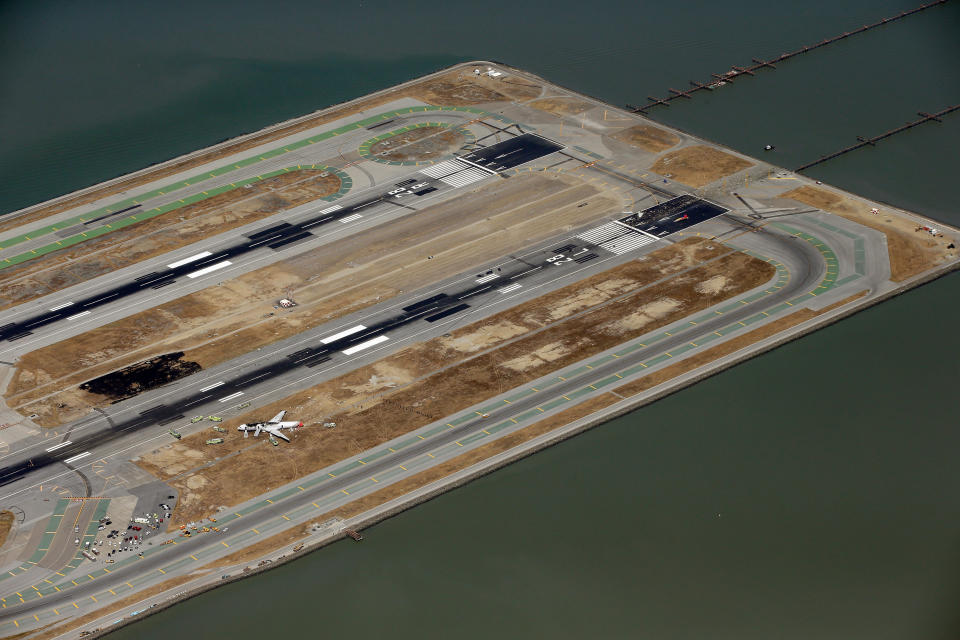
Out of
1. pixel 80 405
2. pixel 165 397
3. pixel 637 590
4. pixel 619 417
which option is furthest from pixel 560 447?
pixel 80 405

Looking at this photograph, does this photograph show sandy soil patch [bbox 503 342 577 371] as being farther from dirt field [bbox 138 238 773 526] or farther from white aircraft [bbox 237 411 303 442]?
white aircraft [bbox 237 411 303 442]

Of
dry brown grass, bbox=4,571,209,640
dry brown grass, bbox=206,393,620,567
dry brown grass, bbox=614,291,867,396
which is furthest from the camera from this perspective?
dry brown grass, bbox=614,291,867,396

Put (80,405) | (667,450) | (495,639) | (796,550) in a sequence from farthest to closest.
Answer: (80,405) → (667,450) → (796,550) → (495,639)

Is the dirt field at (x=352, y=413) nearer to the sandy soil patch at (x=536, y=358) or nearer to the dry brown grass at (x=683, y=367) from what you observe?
the sandy soil patch at (x=536, y=358)

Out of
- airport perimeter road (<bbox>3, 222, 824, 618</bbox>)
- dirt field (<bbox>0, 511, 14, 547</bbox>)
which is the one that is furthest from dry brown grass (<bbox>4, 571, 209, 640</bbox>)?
dirt field (<bbox>0, 511, 14, 547</bbox>)

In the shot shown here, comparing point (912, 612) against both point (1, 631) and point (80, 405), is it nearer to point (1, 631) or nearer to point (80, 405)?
point (1, 631)

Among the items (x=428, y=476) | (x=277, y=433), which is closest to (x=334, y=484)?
(x=428, y=476)
